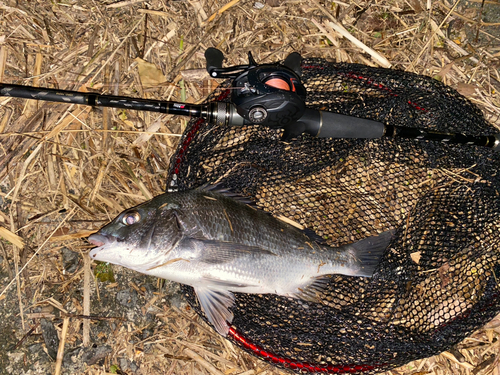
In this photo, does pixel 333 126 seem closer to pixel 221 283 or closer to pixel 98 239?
pixel 221 283

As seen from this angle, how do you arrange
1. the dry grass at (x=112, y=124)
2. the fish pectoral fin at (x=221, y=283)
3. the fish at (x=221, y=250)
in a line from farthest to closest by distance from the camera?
1. the dry grass at (x=112, y=124)
2. the fish pectoral fin at (x=221, y=283)
3. the fish at (x=221, y=250)

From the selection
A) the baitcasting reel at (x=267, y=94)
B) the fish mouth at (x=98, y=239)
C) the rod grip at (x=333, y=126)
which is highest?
the baitcasting reel at (x=267, y=94)

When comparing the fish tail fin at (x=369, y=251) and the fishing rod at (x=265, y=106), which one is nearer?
the fishing rod at (x=265, y=106)

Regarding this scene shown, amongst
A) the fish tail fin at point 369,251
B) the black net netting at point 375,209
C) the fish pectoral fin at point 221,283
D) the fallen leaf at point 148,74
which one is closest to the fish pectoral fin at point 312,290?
the black net netting at point 375,209

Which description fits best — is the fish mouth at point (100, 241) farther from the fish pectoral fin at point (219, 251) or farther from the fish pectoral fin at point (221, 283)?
the fish pectoral fin at point (221, 283)

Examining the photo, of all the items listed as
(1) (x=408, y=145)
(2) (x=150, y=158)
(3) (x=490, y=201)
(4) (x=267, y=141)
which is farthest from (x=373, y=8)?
(2) (x=150, y=158)

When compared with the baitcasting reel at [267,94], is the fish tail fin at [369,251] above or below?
below

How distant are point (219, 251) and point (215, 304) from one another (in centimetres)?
55

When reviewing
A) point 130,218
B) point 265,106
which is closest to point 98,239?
point 130,218

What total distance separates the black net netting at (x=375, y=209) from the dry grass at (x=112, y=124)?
0.52 metres

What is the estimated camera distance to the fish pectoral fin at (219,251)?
3199 millimetres

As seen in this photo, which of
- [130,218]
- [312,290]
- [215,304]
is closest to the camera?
[130,218]

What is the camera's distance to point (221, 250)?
10.5 feet

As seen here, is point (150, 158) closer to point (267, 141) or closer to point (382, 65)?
point (267, 141)
